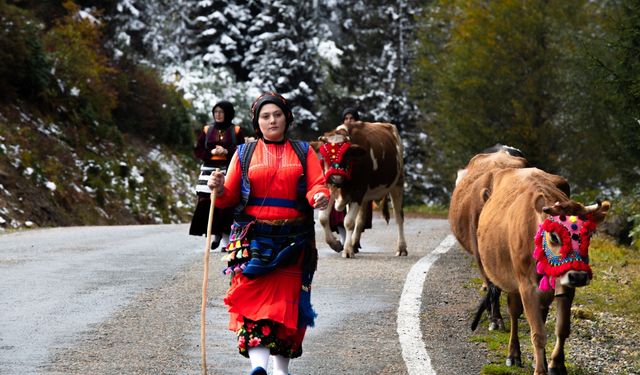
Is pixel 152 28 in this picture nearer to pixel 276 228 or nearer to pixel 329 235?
pixel 329 235

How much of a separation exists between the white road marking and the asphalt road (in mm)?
62

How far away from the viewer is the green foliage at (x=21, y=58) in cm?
2980

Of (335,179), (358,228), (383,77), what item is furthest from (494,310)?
(383,77)

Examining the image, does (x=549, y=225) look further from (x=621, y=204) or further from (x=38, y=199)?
(x=38, y=199)

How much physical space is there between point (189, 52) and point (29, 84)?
26.5m

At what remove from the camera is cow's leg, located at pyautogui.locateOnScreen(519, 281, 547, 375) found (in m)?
7.41

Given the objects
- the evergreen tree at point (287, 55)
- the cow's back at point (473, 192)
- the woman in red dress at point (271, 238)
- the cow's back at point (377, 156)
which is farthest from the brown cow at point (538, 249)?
the evergreen tree at point (287, 55)

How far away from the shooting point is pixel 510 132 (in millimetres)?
39625

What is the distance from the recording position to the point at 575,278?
700 centimetres

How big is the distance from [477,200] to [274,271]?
9.40 ft

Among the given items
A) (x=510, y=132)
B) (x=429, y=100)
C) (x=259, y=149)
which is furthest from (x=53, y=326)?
(x=429, y=100)

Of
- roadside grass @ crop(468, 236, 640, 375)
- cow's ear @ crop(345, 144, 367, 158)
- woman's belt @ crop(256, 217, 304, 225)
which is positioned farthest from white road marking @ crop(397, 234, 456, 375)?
cow's ear @ crop(345, 144, 367, 158)

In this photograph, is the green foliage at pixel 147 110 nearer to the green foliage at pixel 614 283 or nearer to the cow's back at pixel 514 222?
the green foliage at pixel 614 283

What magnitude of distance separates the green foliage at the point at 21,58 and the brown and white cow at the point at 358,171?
1503 centimetres
